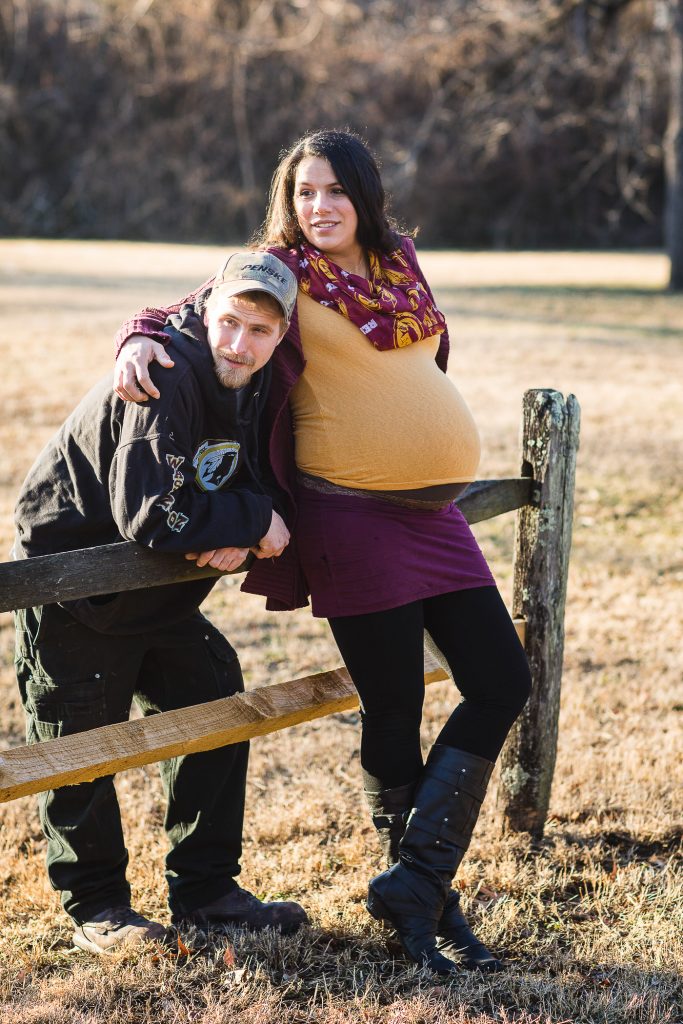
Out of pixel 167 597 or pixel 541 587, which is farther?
pixel 541 587

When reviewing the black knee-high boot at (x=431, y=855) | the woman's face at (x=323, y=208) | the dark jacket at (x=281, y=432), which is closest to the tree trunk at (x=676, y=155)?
the woman's face at (x=323, y=208)

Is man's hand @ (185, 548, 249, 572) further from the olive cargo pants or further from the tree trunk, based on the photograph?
the tree trunk

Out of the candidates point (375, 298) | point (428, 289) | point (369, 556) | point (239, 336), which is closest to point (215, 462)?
point (239, 336)

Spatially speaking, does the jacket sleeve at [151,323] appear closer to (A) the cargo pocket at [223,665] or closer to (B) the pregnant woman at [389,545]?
(B) the pregnant woman at [389,545]

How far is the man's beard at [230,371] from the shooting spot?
2662 millimetres

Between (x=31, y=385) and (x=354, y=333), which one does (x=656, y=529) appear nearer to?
(x=354, y=333)

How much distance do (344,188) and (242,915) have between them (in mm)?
2003

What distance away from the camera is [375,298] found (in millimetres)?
2914

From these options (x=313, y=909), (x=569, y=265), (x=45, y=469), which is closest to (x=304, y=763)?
(x=313, y=909)

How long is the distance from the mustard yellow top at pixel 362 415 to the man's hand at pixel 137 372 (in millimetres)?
432

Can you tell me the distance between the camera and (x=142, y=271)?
21.7m

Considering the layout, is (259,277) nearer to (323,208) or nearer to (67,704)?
(323,208)

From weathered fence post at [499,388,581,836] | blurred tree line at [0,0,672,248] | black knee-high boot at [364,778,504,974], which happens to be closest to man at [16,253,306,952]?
black knee-high boot at [364,778,504,974]

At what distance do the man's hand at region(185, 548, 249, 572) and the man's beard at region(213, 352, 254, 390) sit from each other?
0.40 m
